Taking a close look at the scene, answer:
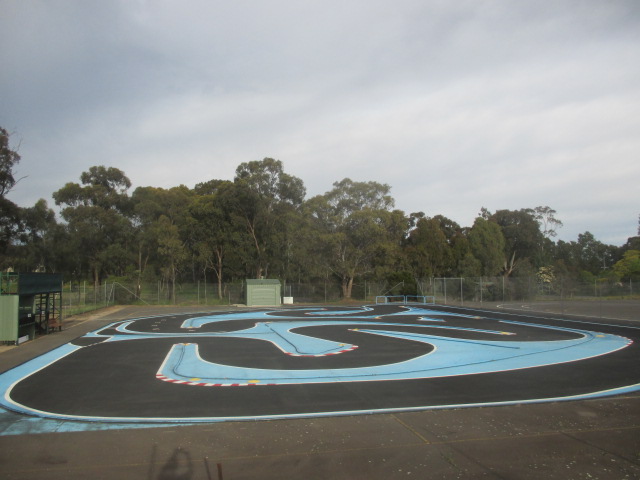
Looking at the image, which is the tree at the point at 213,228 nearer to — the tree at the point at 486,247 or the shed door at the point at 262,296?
the shed door at the point at 262,296

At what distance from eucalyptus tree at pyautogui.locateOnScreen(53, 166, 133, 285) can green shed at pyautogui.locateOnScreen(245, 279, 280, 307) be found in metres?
15.3

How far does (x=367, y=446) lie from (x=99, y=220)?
46826 millimetres

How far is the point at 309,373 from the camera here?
34.4ft

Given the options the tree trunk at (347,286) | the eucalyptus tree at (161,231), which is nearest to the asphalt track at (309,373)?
the eucalyptus tree at (161,231)

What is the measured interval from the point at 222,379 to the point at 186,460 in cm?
474

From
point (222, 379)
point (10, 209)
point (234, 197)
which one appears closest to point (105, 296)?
point (10, 209)

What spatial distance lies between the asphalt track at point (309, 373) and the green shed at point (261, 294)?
21470 millimetres

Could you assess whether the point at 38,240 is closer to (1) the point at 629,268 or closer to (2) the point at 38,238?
(2) the point at 38,238

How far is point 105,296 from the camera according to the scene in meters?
38.6

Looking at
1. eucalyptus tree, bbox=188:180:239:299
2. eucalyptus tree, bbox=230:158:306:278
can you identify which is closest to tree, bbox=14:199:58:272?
eucalyptus tree, bbox=188:180:239:299

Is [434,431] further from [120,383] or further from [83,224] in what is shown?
[83,224]

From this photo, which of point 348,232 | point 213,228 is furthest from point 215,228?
point 348,232

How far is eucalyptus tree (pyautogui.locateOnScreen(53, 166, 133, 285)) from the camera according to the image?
45.6 m

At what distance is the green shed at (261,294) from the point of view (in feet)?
132
